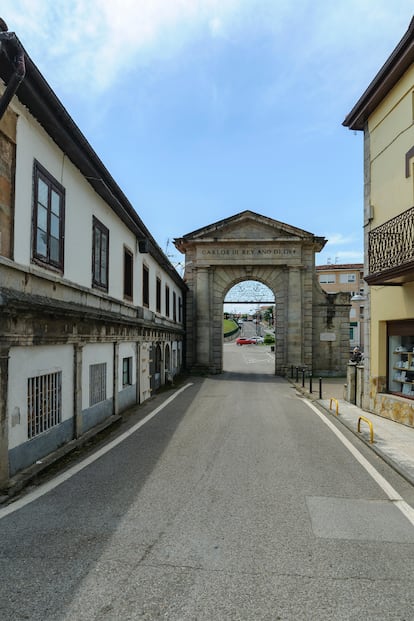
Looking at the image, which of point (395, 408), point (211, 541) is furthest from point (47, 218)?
point (395, 408)

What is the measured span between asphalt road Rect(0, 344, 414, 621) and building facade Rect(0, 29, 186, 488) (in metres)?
1.16

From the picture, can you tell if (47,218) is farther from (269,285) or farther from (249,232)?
(269,285)

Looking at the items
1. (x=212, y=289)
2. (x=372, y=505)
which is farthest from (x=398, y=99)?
(x=212, y=289)

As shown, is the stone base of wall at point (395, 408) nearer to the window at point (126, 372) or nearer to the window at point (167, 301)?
the window at point (126, 372)

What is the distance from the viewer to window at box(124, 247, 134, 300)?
571 inches

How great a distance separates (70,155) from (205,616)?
8499 millimetres

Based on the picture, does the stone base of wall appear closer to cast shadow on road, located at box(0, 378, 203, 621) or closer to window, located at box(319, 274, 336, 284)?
cast shadow on road, located at box(0, 378, 203, 621)

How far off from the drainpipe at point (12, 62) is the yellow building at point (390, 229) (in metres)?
8.00

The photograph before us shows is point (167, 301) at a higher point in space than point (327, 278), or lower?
lower

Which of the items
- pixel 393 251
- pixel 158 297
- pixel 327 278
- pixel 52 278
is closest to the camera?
pixel 52 278

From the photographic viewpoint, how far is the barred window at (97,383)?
34.4 ft

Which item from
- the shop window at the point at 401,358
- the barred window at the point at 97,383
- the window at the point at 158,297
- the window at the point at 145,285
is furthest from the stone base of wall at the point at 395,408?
the window at the point at 158,297

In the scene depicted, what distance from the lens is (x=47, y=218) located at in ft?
26.9

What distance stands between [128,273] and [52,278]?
21.8 ft
